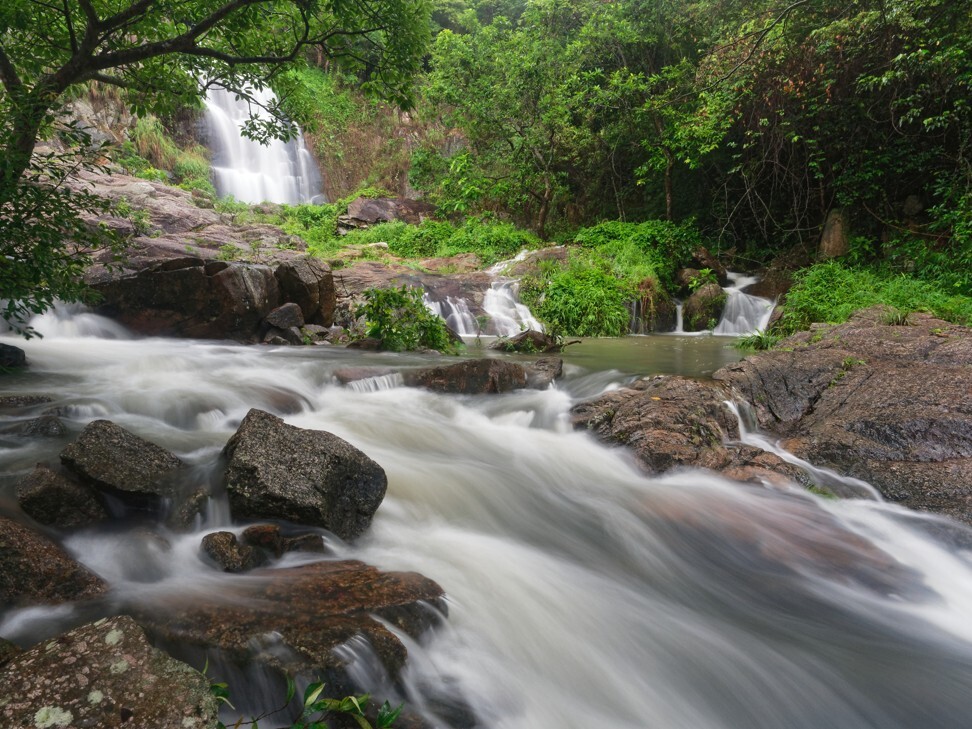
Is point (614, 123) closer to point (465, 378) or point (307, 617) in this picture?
point (465, 378)

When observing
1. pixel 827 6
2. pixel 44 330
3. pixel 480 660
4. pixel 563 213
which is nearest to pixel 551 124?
pixel 563 213

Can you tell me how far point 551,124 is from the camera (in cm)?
1791

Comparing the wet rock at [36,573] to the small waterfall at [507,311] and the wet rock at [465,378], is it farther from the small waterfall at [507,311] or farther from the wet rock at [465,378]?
the small waterfall at [507,311]

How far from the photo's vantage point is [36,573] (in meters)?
2.50

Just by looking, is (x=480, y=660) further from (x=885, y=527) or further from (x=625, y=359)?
(x=625, y=359)

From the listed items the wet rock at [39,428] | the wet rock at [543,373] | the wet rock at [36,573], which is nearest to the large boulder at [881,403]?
the wet rock at [543,373]

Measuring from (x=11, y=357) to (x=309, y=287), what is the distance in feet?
16.2

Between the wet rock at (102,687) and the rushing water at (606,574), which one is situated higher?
the wet rock at (102,687)

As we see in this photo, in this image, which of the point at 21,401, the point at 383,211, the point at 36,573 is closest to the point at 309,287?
the point at 21,401

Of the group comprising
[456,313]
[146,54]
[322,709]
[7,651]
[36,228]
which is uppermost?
[146,54]

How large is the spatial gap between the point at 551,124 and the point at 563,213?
437 centimetres

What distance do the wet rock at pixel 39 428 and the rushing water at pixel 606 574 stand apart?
6.8 inches

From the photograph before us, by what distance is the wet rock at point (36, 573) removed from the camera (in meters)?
2.44

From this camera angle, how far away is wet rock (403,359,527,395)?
22.2 feet
